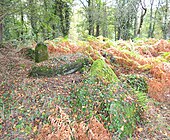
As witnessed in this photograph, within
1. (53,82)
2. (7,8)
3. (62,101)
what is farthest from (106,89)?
(7,8)

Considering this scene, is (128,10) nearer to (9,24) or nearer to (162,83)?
(9,24)

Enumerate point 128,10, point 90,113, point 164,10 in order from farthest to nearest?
point 164,10
point 128,10
point 90,113

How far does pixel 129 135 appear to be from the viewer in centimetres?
279

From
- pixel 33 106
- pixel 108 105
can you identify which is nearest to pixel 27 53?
pixel 33 106

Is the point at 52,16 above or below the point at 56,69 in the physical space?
above

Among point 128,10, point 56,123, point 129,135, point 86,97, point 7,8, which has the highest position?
point 128,10

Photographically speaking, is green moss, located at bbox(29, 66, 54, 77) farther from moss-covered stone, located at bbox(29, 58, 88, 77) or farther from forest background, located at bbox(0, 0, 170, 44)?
forest background, located at bbox(0, 0, 170, 44)

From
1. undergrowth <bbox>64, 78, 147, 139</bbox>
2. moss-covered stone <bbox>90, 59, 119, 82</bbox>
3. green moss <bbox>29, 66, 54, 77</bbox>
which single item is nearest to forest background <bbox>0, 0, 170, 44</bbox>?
green moss <bbox>29, 66, 54, 77</bbox>

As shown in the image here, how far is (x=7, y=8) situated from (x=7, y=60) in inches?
57.4

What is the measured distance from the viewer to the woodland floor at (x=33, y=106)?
8.86 ft

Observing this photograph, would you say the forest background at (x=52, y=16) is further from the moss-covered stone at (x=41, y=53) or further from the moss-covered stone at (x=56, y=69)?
the moss-covered stone at (x=56, y=69)

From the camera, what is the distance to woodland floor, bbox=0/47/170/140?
270 cm

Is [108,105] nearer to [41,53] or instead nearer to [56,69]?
[56,69]

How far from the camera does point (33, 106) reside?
3.00 m
